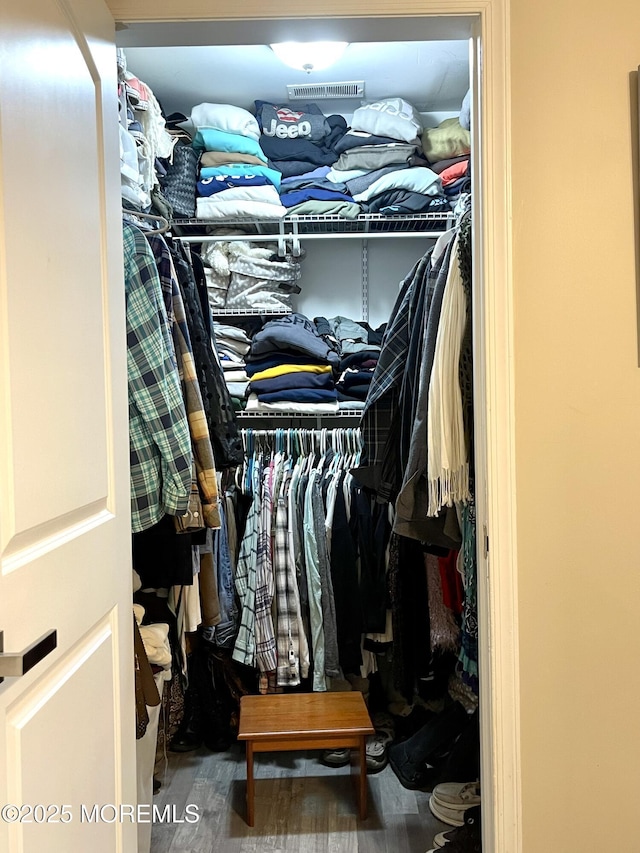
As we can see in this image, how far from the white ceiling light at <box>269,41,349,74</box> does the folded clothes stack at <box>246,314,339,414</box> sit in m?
0.95

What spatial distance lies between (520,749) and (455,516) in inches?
20.6

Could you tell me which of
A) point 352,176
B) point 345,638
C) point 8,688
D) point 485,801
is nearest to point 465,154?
point 352,176

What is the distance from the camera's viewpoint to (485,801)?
139 centimetres

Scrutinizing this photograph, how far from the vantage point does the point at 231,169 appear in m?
2.80

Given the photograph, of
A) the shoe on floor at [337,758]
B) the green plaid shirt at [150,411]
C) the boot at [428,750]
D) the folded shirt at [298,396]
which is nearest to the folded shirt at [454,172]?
the folded shirt at [298,396]

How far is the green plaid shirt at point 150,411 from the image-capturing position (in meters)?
1.55

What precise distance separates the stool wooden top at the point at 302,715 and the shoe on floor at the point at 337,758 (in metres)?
0.23

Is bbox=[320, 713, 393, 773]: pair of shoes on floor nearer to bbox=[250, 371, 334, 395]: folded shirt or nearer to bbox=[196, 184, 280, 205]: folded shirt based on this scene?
bbox=[250, 371, 334, 395]: folded shirt

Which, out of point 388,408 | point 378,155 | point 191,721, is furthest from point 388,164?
point 191,721

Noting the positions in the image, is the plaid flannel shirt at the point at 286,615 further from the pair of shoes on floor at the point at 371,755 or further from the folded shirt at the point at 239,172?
the folded shirt at the point at 239,172

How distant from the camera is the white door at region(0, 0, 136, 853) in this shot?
2.90ft

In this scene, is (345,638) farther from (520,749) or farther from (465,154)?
(465,154)

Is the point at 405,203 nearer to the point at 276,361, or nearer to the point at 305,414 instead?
the point at 276,361

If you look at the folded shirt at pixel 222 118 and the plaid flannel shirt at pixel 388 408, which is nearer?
the plaid flannel shirt at pixel 388 408
